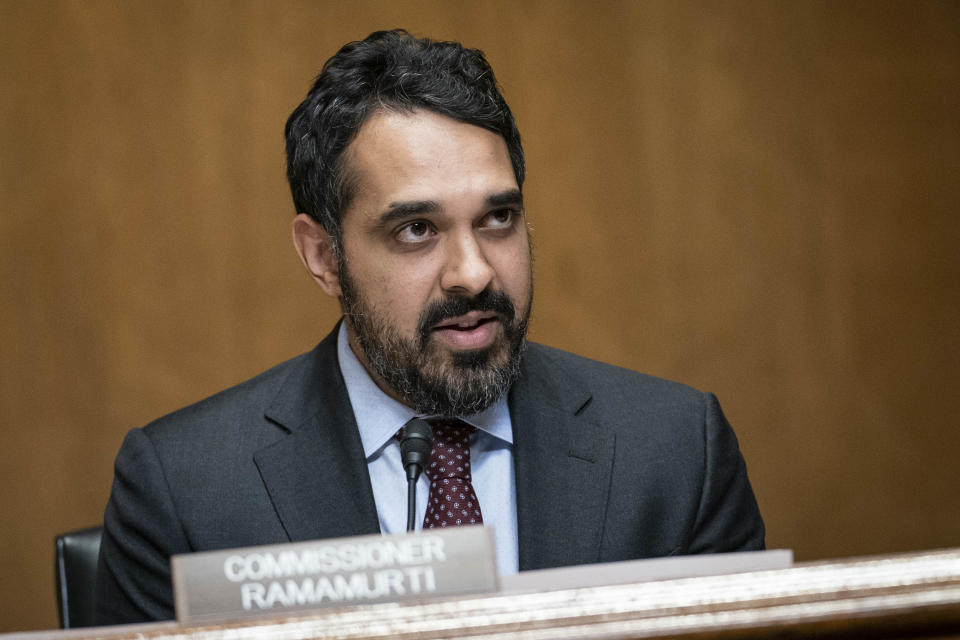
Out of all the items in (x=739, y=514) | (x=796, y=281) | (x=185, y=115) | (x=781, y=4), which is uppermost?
(x=781, y=4)

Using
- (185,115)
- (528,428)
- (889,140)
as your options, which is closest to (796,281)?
(889,140)

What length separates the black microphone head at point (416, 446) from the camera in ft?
3.84

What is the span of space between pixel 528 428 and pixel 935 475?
179 centimetres

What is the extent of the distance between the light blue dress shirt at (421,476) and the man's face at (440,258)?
0.21 feet

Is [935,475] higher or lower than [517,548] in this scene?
lower

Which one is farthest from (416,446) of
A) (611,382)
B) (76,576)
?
(76,576)

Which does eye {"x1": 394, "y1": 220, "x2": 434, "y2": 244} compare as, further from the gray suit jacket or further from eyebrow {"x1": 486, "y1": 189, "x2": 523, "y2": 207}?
the gray suit jacket

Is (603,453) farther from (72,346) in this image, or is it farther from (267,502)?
(72,346)

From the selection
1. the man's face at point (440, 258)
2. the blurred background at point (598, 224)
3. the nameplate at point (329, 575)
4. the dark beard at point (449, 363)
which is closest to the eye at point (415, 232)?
the man's face at point (440, 258)

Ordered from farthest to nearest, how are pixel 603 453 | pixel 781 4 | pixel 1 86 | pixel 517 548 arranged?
pixel 781 4 → pixel 1 86 → pixel 603 453 → pixel 517 548

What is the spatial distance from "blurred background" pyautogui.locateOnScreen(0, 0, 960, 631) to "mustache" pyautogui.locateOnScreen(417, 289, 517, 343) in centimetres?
116

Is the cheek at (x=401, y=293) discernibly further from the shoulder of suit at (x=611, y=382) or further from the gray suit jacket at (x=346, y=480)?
the shoulder of suit at (x=611, y=382)

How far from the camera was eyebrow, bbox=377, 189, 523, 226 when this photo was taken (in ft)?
4.66

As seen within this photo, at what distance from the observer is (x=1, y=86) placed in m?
2.45
